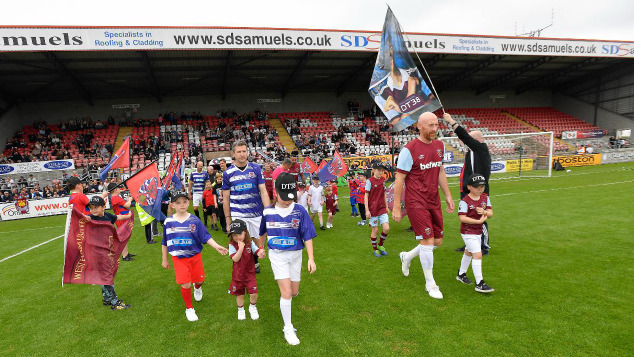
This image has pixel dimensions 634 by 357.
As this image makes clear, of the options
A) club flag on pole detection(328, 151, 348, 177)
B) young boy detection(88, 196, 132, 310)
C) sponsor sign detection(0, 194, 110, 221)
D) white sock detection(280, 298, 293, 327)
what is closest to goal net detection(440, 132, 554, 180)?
club flag on pole detection(328, 151, 348, 177)

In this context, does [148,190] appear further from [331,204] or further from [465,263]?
[465,263]

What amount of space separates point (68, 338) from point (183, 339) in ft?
5.57

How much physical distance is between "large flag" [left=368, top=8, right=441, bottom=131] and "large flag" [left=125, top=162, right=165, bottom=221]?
483 cm

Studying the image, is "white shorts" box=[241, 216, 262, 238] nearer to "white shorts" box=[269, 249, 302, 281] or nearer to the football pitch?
the football pitch

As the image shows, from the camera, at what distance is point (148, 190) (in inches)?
250

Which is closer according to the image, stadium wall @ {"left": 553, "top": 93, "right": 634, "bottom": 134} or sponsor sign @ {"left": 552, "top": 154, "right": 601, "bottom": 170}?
sponsor sign @ {"left": 552, "top": 154, "right": 601, "bottom": 170}

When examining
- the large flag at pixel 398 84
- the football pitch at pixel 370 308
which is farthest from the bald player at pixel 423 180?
the large flag at pixel 398 84

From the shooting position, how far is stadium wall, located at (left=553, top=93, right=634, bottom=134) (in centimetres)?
3476

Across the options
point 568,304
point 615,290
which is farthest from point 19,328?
point 615,290

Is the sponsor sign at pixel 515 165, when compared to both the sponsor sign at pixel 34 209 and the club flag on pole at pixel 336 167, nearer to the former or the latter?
the club flag on pole at pixel 336 167

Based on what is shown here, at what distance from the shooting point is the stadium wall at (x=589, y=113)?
114 feet

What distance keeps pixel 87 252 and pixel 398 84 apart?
619 cm

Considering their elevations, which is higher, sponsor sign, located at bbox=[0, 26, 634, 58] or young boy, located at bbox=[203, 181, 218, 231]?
sponsor sign, located at bbox=[0, 26, 634, 58]

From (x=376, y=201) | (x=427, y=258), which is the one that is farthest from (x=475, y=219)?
(x=376, y=201)
